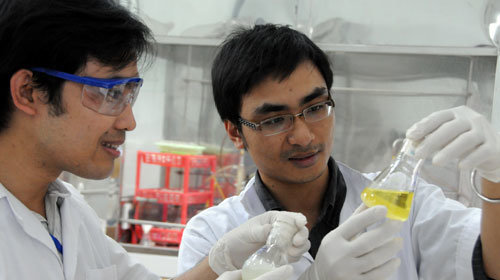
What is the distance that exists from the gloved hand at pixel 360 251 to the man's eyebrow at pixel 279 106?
48 centimetres

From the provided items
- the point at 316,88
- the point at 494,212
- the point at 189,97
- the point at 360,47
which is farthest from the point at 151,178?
the point at 494,212

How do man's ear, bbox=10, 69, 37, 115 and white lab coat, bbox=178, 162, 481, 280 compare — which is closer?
man's ear, bbox=10, 69, 37, 115

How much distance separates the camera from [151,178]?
408 cm

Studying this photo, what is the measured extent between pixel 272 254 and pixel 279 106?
0.56 meters

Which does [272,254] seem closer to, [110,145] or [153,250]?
[110,145]

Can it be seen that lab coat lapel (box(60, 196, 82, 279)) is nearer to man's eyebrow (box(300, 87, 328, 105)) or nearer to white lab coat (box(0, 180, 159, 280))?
white lab coat (box(0, 180, 159, 280))

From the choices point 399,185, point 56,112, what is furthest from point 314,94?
point 56,112

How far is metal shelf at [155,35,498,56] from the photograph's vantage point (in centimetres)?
342

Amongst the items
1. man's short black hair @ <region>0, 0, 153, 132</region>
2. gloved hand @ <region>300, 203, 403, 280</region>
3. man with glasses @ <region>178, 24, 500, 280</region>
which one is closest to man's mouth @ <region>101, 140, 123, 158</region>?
man's short black hair @ <region>0, 0, 153, 132</region>

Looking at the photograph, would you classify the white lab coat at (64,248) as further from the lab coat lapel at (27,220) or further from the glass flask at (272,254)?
the glass flask at (272,254)

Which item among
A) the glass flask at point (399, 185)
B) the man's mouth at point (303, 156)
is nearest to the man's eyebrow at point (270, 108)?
the man's mouth at point (303, 156)

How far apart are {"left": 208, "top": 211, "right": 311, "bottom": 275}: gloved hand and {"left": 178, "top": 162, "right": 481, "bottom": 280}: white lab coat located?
0.25m

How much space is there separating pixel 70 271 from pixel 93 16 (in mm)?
728

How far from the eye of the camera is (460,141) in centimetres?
126
